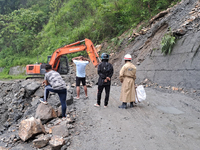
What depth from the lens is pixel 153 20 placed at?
13.9 metres

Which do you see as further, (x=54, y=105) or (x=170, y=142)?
(x=54, y=105)

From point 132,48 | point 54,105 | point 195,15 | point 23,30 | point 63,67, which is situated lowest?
point 54,105

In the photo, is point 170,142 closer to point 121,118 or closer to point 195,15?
point 121,118

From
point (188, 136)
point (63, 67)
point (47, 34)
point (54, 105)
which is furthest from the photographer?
point (47, 34)

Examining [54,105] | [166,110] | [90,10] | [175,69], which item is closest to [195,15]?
[175,69]

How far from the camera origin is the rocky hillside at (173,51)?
323 inches

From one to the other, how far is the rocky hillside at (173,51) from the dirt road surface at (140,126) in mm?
2146

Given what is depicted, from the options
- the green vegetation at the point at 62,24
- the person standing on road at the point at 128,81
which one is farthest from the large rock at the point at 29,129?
the green vegetation at the point at 62,24

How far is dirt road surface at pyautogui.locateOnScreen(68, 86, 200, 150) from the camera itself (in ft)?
11.7

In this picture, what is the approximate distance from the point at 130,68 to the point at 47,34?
2564 centimetres

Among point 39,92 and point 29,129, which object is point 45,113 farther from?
point 39,92

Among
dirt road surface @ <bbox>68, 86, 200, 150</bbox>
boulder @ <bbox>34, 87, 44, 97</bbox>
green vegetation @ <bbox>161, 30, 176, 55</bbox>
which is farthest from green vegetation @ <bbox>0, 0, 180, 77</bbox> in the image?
dirt road surface @ <bbox>68, 86, 200, 150</bbox>

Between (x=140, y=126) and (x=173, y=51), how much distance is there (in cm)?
628

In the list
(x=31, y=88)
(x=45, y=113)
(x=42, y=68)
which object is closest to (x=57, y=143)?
(x=45, y=113)
